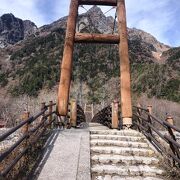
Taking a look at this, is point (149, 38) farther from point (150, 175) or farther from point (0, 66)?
point (150, 175)

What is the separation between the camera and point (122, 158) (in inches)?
282

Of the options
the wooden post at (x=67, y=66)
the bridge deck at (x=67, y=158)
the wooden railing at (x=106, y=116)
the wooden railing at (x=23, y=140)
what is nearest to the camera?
the wooden railing at (x=23, y=140)

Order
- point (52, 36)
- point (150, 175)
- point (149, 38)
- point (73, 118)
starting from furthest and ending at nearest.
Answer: point (149, 38) → point (52, 36) → point (73, 118) → point (150, 175)

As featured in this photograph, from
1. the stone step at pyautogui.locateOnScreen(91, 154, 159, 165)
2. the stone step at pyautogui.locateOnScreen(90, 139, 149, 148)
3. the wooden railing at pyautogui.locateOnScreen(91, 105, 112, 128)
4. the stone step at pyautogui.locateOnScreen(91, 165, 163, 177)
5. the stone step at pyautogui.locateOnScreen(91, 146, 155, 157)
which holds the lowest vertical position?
the stone step at pyautogui.locateOnScreen(91, 165, 163, 177)

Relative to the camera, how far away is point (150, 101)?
42312 millimetres

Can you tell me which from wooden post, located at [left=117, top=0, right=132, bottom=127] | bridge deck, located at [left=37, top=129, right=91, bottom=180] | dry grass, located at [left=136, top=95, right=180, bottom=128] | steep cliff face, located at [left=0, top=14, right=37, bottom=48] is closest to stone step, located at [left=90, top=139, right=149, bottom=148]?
bridge deck, located at [left=37, top=129, right=91, bottom=180]

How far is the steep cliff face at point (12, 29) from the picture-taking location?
129 m

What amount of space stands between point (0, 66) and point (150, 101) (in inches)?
1742

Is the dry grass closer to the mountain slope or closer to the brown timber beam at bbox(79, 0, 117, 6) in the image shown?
the mountain slope

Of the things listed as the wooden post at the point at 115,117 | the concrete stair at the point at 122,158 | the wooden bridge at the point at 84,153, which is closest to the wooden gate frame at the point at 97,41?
the wooden post at the point at 115,117

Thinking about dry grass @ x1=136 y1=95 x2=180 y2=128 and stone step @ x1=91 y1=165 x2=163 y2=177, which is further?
dry grass @ x1=136 y1=95 x2=180 y2=128

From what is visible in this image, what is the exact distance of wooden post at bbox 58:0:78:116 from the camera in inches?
439

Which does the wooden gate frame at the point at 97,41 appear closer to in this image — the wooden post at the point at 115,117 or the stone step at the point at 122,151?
the wooden post at the point at 115,117

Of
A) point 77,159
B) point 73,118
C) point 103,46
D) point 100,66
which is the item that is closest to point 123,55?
point 73,118
